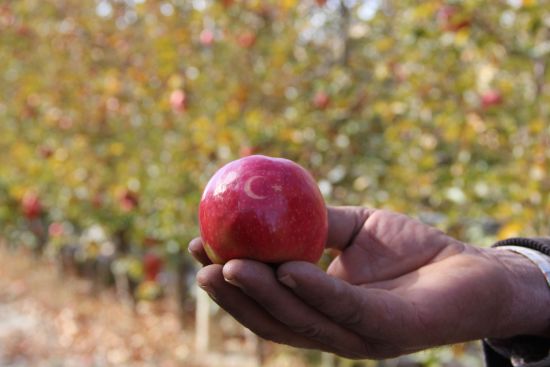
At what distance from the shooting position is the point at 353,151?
11.9 feet

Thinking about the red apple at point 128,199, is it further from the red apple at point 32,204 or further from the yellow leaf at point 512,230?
the yellow leaf at point 512,230

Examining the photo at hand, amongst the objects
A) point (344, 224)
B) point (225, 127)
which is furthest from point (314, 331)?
point (225, 127)

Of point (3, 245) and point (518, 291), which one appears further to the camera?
point (3, 245)

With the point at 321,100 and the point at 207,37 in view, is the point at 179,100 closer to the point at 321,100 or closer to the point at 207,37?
the point at 207,37

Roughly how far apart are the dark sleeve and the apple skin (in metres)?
0.49

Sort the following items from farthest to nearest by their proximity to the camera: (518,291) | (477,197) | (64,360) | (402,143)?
(64,360), (402,143), (477,197), (518,291)

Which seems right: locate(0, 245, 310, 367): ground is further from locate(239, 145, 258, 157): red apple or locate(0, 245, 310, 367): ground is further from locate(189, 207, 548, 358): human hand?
locate(189, 207, 548, 358): human hand

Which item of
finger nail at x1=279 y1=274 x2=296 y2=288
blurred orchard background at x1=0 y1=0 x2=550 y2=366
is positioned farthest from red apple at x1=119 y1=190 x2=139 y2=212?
finger nail at x1=279 y1=274 x2=296 y2=288

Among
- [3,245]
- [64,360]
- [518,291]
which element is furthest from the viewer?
[3,245]

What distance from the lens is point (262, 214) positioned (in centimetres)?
126

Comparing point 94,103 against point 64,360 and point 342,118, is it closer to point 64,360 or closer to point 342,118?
point 64,360

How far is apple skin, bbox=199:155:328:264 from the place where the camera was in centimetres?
126

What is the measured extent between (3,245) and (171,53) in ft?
19.6

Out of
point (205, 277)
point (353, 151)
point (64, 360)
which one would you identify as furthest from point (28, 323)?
point (205, 277)
